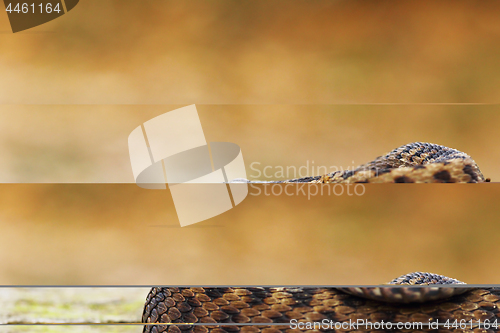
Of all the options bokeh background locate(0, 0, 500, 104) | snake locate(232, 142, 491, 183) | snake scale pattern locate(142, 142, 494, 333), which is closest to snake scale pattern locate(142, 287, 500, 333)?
snake scale pattern locate(142, 142, 494, 333)

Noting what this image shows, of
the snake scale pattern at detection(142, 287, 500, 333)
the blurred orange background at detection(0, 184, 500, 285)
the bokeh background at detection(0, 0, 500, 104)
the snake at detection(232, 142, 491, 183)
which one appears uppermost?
the bokeh background at detection(0, 0, 500, 104)

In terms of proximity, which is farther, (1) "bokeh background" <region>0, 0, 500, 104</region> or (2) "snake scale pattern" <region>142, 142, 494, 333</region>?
(1) "bokeh background" <region>0, 0, 500, 104</region>

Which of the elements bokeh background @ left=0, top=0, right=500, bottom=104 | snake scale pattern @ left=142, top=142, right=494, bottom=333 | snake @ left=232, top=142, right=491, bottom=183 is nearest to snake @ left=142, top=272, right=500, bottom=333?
snake scale pattern @ left=142, top=142, right=494, bottom=333

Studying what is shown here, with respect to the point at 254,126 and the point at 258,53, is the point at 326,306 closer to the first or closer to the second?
the point at 254,126

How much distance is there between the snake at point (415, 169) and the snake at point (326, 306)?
0.48ft

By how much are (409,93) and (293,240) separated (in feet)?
1.08

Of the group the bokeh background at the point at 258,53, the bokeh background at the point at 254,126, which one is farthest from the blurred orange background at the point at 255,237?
the bokeh background at the point at 258,53

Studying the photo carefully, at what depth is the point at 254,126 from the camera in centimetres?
61

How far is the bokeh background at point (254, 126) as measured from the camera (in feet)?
1.78

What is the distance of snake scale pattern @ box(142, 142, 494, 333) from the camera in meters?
0.51

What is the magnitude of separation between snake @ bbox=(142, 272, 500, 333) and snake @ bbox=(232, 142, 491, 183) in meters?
0.15

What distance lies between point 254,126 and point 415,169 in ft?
0.85

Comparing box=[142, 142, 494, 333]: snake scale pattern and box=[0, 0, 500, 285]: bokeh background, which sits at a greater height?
box=[0, 0, 500, 285]: bokeh background

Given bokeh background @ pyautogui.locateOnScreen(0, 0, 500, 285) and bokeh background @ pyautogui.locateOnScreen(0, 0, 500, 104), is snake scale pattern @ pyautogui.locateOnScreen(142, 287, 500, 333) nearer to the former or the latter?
bokeh background @ pyautogui.locateOnScreen(0, 0, 500, 285)
